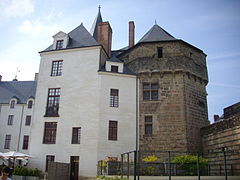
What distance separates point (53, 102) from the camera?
2012 centimetres

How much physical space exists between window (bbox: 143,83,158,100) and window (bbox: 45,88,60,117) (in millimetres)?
7159

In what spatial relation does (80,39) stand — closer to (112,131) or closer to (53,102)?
(53,102)

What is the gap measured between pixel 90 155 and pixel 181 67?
9.62 metres

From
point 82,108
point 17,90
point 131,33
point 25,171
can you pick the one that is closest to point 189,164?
point 82,108

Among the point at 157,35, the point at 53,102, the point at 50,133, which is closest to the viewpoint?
the point at 50,133

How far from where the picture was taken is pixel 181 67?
62.7 ft

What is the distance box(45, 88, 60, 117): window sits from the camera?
19.7 meters

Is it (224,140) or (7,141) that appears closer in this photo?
(224,140)

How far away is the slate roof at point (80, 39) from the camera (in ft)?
69.6

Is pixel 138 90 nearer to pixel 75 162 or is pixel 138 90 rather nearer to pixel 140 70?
pixel 140 70

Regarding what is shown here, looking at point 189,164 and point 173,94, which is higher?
point 173,94

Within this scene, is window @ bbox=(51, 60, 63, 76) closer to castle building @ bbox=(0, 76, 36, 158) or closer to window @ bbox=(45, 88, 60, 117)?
window @ bbox=(45, 88, 60, 117)

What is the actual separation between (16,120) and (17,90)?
15.8ft

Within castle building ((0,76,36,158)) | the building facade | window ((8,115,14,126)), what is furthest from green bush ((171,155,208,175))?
window ((8,115,14,126))
